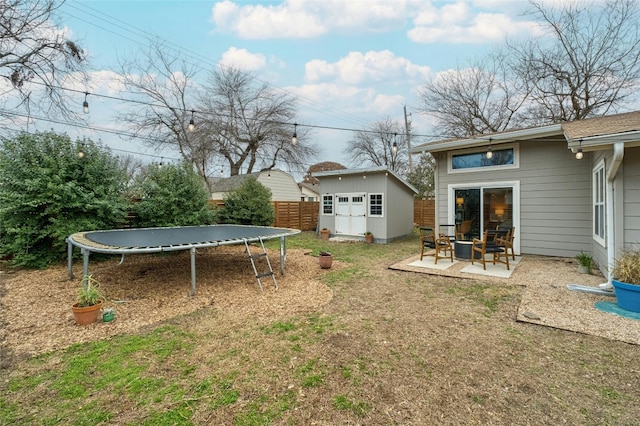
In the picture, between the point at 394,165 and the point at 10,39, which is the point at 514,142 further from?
the point at 394,165

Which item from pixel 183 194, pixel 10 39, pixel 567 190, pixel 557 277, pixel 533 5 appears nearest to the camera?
pixel 557 277

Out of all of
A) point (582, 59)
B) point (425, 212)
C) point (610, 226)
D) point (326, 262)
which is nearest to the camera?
point (610, 226)

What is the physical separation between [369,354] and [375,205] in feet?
26.6

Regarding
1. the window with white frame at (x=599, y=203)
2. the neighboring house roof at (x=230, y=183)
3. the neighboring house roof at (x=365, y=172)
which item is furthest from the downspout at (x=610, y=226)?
the neighboring house roof at (x=230, y=183)

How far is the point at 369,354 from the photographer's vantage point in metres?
2.60

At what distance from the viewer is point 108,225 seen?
725 centimetres

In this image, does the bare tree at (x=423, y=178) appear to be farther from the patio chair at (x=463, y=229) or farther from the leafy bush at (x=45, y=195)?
the leafy bush at (x=45, y=195)

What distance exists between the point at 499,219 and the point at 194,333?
747cm

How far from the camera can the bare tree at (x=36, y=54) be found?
6.99 meters

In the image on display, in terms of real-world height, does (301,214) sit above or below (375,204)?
below

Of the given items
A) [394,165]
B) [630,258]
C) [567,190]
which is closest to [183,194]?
[630,258]

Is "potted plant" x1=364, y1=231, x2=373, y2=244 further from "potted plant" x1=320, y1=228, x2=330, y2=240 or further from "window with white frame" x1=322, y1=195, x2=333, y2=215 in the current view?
"window with white frame" x1=322, y1=195, x2=333, y2=215

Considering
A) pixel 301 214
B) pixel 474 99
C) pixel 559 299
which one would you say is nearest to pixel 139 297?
pixel 559 299

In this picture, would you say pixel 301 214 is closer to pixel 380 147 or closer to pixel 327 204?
pixel 327 204
